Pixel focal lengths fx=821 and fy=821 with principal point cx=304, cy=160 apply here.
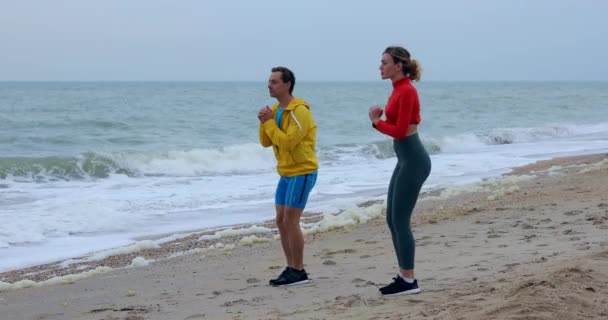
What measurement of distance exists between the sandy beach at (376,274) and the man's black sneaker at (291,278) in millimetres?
81

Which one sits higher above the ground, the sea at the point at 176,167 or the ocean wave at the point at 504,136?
the sea at the point at 176,167

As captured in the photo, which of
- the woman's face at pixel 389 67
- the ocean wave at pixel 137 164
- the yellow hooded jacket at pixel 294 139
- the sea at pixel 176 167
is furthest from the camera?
the ocean wave at pixel 137 164

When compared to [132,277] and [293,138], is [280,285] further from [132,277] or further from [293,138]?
[132,277]

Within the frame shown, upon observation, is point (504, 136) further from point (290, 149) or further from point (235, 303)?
point (235, 303)

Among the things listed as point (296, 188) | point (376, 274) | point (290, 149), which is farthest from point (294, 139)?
point (376, 274)

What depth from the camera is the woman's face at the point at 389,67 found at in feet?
17.1

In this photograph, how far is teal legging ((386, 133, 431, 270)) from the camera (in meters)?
5.18

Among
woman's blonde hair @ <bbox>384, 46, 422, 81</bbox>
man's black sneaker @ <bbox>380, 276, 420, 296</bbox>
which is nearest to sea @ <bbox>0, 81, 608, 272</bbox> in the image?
man's black sneaker @ <bbox>380, 276, 420, 296</bbox>

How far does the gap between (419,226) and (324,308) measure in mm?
3602

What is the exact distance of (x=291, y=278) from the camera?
6.10 metres

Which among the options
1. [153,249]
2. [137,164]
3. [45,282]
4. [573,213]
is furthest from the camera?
[137,164]

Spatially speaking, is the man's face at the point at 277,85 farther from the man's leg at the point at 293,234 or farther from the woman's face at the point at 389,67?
the woman's face at the point at 389,67

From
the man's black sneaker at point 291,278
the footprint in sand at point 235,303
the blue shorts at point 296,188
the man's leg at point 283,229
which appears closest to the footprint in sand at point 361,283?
the man's black sneaker at point 291,278

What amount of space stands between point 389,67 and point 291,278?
1821mm
